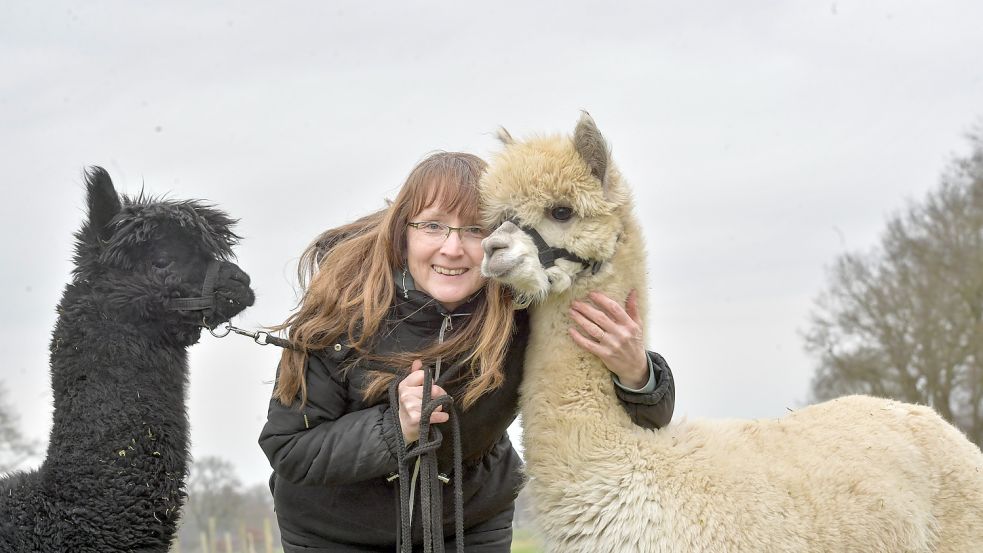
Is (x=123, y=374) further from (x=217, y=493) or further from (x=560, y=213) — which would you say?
(x=217, y=493)

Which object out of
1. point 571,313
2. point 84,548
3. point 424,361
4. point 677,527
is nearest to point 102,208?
point 84,548

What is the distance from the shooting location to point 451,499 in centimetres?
306

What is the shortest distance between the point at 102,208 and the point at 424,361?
1738mm

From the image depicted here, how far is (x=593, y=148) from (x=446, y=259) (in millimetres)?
545

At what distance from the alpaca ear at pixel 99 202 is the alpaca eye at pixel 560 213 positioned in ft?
6.43

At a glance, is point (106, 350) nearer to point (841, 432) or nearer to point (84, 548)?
point (84, 548)

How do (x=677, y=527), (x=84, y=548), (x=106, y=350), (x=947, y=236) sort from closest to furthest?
(x=677, y=527) < (x=84, y=548) < (x=106, y=350) < (x=947, y=236)

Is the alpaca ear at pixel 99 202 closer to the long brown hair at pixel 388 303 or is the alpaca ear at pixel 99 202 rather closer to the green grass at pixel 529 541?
the long brown hair at pixel 388 303

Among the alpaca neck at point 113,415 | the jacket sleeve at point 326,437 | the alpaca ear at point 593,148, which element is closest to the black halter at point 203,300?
the alpaca neck at point 113,415

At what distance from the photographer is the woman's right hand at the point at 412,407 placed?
2.72 metres

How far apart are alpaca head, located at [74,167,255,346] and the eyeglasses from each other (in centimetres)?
129

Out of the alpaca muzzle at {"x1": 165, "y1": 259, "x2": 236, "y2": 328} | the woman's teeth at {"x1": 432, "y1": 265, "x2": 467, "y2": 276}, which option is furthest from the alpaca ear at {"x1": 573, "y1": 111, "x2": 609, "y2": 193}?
the alpaca muzzle at {"x1": 165, "y1": 259, "x2": 236, "y2": 328}

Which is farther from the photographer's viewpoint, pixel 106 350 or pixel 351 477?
pixel 106 350

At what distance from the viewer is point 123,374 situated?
11.8ft
